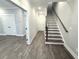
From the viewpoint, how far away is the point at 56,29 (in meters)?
5.95

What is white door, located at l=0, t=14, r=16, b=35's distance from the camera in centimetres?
773

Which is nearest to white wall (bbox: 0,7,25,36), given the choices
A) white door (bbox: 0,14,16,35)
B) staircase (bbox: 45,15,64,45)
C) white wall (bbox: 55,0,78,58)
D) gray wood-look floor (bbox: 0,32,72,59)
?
white door (bbox: 0,14,16,35)

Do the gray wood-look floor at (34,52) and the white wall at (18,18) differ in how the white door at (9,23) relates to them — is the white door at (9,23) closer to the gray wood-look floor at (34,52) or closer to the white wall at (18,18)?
the white wall at (18,18)

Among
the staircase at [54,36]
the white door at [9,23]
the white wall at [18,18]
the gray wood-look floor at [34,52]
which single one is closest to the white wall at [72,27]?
the gray wood-look floor at [34,52]

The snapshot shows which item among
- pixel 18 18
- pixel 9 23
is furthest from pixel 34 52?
pixel 9 23

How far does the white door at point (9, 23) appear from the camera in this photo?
7.73m

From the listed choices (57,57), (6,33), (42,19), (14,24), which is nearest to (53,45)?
(57,57)

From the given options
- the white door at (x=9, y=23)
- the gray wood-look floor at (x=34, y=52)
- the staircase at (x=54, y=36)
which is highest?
the white door at (x=9, y=23)

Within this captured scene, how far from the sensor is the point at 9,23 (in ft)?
25.7

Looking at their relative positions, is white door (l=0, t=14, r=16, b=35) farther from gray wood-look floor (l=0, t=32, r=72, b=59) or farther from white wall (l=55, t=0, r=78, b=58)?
white wall (l=55, t=0, r=78, b=58)

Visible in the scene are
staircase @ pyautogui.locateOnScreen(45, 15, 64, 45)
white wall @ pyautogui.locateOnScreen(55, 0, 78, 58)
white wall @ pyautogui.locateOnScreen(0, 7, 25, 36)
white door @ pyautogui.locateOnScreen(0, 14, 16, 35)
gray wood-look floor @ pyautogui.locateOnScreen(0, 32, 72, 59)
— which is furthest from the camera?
white door @ pyautogui.locateOnScreen(0, 14, 16, 35)

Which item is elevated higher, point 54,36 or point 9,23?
point 9,23

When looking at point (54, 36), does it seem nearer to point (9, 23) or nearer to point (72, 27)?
point (72, 27)

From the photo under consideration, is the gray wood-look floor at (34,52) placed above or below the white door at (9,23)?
below
